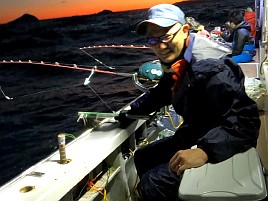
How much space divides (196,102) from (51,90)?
3507 mm

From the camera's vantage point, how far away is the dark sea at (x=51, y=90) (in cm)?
1285

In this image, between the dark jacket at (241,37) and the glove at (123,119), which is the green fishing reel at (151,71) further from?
the dark jacket at (241,37)

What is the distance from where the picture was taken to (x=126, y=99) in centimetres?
1712

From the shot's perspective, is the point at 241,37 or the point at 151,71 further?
the point at 241,37

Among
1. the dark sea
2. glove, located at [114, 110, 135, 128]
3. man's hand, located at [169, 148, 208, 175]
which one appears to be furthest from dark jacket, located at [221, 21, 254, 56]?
man's hand, located at [169, 148, 208, 175]

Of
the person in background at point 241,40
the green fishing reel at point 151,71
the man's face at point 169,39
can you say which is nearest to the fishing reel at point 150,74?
the green fishing reel at point 151,71

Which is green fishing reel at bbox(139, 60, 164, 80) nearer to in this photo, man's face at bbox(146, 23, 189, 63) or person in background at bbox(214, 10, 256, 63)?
man's face at bbox(146, 23, 189, 63)

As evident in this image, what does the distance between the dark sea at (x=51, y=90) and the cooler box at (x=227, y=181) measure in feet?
3.96

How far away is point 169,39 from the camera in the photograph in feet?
6.05

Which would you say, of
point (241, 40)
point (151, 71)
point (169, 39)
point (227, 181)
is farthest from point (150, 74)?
point (241, 40)

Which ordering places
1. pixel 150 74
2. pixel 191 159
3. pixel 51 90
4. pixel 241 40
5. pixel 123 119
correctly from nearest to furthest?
1. pixel 191 159
2. pixel 123 119
3. pixel 150 74
4. pixel 51 90
5. pixel 241 40

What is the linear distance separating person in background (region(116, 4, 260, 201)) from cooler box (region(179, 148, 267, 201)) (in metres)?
0.06

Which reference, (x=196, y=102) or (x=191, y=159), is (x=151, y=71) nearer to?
(x=196, y=102)

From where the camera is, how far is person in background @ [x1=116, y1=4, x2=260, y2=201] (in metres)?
1.59
